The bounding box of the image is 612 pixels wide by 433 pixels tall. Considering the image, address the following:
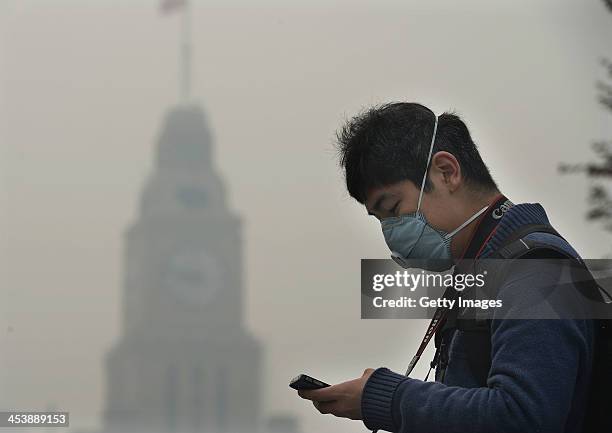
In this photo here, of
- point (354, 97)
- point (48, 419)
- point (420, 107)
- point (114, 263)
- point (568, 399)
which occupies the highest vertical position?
point (354, 97)

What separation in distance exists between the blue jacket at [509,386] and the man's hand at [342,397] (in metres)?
0.02

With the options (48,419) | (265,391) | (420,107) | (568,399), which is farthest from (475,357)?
(48,419)

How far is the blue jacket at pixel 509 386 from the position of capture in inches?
39.4

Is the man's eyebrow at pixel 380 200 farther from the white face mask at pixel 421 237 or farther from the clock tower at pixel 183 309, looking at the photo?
the clock tower at pixel 183 309

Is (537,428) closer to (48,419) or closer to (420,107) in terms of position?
(420,107)

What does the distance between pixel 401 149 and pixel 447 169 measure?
2.7 inches

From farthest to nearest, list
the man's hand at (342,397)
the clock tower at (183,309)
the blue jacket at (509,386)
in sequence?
the clock tower at (183,309) < the man's hand at (342,397) < the blue jacket at (509,386)

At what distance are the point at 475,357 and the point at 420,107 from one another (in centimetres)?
37

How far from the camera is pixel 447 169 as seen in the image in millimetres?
1207

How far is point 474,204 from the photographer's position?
3.99 feet

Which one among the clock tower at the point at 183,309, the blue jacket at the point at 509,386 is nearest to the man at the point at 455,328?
the blue jacket at the point at 509,386

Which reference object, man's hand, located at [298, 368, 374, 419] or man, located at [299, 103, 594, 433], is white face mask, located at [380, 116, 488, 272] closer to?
man, located at [299, 103, 594, 433]

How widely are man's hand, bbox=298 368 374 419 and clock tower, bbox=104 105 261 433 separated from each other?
0.43 m

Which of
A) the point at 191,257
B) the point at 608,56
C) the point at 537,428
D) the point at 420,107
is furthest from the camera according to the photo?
→ the point at 608,56
